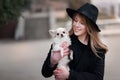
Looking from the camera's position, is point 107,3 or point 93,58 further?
point 107,3

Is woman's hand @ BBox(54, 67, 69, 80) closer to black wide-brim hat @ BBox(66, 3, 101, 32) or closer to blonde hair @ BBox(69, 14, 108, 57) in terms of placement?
blonde hair @ BBox(69, 14, 108, 57)

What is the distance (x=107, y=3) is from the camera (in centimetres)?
2775

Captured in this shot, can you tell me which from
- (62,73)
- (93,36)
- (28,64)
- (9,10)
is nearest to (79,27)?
(93,36)

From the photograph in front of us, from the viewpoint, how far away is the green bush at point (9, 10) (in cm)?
1129

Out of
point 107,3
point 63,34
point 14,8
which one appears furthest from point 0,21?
point 107,3

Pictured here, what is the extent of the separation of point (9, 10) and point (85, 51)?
7.19m

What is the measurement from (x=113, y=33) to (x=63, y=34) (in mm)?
19909

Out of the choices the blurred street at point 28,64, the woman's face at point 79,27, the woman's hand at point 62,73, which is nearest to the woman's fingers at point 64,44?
the woman's face at point 79,27

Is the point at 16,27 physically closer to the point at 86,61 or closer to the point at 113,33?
the point at 113,33

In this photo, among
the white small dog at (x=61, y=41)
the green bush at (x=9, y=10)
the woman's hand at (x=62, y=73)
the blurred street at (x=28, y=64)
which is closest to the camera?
the woman's hand at (x=62, y=73)

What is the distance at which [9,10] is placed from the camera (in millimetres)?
11703

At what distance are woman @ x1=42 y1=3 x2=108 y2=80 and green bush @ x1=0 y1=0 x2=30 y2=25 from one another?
21.7 feet

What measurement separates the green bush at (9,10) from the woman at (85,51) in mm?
6626

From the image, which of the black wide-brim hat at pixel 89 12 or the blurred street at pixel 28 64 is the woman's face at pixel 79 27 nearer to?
the black wide-brim hat at pixel 89 12
